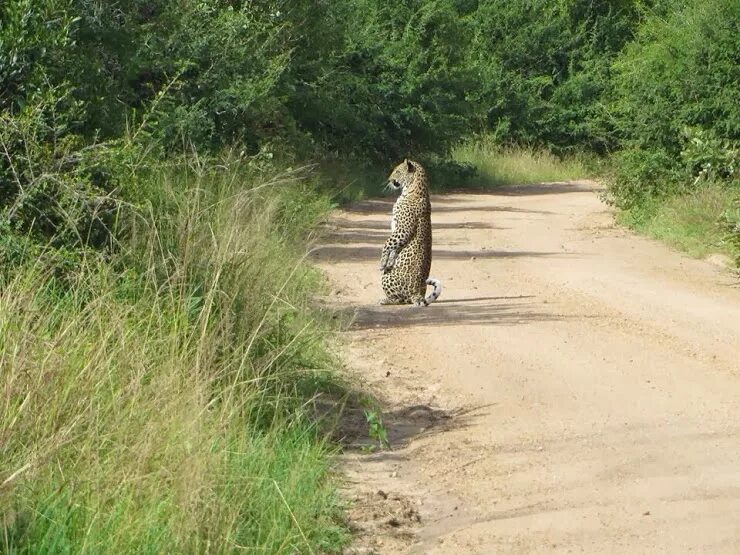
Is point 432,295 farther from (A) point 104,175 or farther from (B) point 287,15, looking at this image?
(B) point 287,15

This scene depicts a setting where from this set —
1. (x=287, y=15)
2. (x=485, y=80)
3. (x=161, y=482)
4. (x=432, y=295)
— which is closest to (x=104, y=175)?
(x=161, y=482)

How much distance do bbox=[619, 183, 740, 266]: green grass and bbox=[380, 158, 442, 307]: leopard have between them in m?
4.23

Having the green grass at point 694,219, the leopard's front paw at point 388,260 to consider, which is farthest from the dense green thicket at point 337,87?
the leopard's front paw at point 388,260

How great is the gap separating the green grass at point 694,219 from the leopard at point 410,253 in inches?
167

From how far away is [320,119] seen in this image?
106 feet

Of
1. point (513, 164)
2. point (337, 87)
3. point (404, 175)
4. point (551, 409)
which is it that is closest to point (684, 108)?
point (404, 175)

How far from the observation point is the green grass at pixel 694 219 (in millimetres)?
20131

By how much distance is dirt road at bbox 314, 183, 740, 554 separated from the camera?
7.32 meters

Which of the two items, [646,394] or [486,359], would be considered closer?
[646,394]

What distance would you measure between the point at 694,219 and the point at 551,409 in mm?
13330

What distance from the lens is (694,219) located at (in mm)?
22594

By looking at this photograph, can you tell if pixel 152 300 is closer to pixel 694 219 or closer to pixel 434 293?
pixel 434 293

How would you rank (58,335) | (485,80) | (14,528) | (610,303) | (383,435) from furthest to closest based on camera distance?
(485,80)
(610,303)
(383,435)
(58,335)
(14,528)

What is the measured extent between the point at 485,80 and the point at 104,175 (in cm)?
3614
